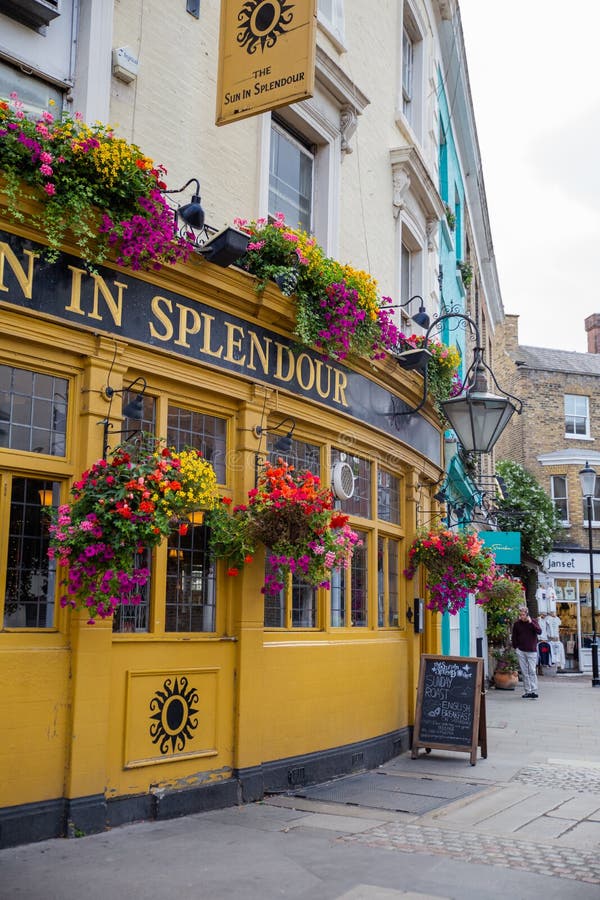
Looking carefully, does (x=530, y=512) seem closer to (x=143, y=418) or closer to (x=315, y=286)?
(x=315, y=286)

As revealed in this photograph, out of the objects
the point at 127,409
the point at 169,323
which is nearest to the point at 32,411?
the point at 127,409

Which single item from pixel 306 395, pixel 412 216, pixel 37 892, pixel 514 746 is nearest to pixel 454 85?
pixel 412 216

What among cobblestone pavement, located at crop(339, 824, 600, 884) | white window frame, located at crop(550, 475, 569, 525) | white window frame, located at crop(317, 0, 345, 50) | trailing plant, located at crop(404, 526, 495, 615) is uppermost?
white window frame, located at crop(317, 0, 345, 50)

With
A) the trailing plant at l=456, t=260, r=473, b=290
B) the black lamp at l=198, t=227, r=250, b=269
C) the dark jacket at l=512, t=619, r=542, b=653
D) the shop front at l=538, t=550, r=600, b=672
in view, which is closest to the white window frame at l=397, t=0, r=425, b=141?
the trailing plant at l=456, t=260, r=473, b=290

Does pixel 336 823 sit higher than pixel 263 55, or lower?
lower

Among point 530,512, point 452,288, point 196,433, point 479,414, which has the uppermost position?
point 452,288

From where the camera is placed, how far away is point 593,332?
41.8 m

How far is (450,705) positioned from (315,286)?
519cm

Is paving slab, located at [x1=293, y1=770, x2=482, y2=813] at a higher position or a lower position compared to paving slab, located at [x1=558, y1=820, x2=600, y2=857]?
lower

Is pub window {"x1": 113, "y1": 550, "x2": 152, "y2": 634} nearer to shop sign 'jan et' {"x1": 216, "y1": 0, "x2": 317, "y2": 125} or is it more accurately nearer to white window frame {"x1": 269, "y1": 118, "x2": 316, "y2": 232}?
shop sign 'jan et' {"x1": 216, "y1": 0, "x2": 317, "y2": 125}

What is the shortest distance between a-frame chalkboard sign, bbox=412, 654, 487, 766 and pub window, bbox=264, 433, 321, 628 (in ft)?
7.09

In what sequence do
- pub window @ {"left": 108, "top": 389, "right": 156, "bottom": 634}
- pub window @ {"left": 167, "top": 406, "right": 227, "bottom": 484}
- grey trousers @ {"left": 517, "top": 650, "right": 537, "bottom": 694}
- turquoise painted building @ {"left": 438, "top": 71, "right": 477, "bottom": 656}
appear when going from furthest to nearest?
1. grey trousers @ {"left": 517, "top": 650, "right": 537, "bottom": 694}
2. turquoise painted building @ {"left": 438, "top": 71, "right": 477, "bottom": 656}
3. pub window @ {"left": 167, "top": 406, "right": 227, "bottom": 484}
4. pub window @ {"left": 108, "top": 389, "right": 156, "bottom": 634}

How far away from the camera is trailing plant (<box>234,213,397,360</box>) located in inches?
325

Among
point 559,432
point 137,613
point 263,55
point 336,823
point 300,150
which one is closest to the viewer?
point 336,823
